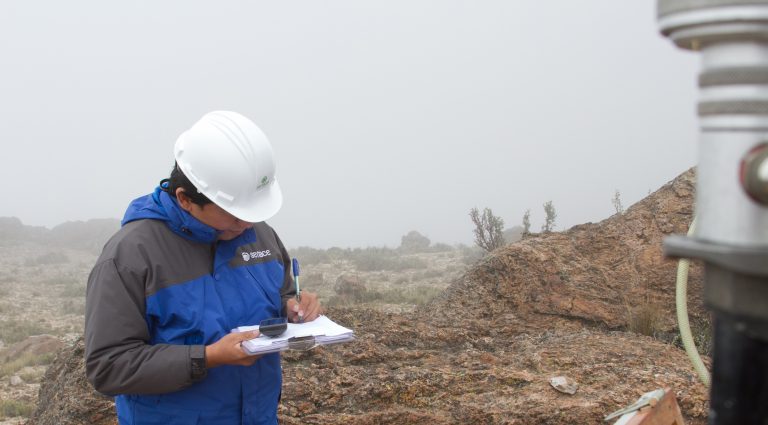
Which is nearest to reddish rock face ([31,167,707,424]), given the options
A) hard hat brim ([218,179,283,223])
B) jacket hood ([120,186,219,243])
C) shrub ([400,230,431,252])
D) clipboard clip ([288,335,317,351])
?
clipboard clip ([288,335,317,351])

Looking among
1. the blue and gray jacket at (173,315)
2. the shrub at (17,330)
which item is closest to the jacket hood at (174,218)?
the blue and gray jacket at (173,315)

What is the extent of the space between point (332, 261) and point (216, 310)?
20.3 meters

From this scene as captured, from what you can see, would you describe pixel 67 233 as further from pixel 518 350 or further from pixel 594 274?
pixel 518 350

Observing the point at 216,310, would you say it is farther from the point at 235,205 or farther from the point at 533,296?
the point at 533,296

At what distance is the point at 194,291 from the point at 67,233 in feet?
145

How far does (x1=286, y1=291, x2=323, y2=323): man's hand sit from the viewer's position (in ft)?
10.1

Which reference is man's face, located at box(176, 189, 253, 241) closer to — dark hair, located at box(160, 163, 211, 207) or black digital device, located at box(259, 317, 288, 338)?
dark hair, located at box(160, 163, 211, 207)

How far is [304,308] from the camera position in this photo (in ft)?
10.2

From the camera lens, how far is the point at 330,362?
435 cm

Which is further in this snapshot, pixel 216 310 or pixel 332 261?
pixel 332 261

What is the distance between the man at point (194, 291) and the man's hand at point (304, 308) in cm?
18

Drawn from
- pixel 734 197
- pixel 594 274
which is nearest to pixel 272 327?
pixel 734 197

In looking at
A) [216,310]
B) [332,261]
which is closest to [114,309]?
[216,310]

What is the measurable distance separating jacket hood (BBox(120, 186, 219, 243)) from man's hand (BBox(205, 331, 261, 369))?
43cm
